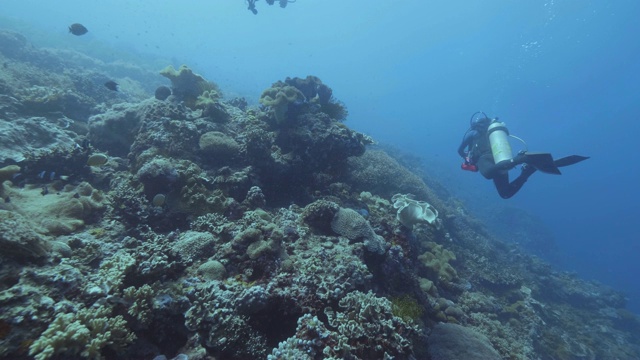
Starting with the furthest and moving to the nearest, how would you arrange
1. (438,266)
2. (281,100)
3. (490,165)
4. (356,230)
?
(490,165)
(438,266)
(281,100)
(356,230)

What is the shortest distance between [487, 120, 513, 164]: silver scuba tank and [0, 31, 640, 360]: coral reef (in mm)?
4348

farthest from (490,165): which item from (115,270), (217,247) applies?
(115,270)

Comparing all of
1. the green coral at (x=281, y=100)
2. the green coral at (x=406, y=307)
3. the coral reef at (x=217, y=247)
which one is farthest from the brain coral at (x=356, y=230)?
the green coral at (x=281, y=100)

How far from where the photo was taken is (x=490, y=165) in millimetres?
13164

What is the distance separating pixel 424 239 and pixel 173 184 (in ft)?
30.0

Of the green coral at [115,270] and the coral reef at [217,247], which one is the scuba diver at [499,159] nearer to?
the coral reef at [217,247]

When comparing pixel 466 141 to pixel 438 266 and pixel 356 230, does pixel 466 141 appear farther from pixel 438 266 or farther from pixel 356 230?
pixel 356 230

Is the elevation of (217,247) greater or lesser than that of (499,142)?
lesser

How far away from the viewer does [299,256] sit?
5.45 meters

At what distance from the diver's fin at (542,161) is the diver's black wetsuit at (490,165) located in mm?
267

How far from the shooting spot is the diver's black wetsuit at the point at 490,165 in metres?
12.1

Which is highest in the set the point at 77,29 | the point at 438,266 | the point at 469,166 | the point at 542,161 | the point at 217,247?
the point at 469,166

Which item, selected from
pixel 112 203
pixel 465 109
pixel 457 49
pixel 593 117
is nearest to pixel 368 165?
pixel 112 203

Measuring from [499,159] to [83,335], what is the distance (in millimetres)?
13823
